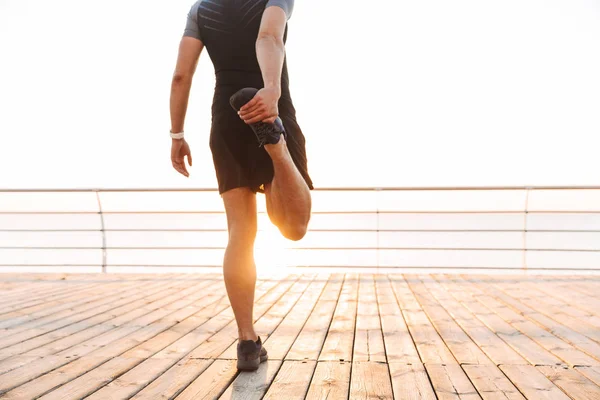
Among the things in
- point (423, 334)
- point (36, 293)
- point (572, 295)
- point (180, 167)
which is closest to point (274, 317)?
point (423, 334)

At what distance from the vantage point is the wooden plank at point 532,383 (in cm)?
138

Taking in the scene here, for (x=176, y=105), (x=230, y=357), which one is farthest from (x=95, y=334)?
(x=176, y=105)

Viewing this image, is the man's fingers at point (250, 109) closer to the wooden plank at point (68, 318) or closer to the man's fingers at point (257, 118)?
the man's fingers at point (257, 118)

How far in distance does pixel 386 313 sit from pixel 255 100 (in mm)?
1747

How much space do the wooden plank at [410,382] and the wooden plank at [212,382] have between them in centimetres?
45

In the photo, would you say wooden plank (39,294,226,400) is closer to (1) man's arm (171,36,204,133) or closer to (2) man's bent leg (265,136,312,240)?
(2) man's bent leg (265,136,312,240)

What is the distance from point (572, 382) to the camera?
1.52 meters

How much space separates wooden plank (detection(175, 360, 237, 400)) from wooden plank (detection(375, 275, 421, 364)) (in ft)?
1.69

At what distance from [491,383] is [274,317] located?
1.34 metres

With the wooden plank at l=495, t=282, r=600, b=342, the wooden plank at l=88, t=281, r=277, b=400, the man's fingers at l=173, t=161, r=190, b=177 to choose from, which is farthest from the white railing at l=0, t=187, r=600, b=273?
the man's fingers at l=173, t=161, r=190, b=177

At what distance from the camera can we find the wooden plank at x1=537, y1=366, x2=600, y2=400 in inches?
55.2

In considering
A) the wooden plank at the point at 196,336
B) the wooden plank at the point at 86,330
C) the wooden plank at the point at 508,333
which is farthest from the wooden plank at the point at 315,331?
the wooden plank at the point at 86,330

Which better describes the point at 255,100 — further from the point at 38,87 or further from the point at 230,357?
the point at 38,87

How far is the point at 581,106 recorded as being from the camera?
20141 mm
